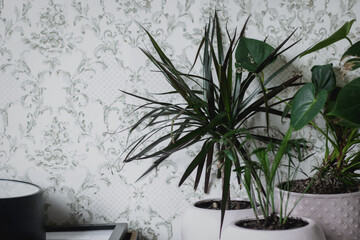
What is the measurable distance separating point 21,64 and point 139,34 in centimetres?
57

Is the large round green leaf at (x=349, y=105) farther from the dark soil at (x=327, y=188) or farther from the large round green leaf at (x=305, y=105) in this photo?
the dark soil at (x=327, y=188)

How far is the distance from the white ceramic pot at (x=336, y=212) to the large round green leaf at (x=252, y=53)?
0.54 metres

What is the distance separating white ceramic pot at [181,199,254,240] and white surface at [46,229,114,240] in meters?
0.39

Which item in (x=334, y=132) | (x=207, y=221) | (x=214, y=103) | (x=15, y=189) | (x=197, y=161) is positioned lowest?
(x=207, y=221)

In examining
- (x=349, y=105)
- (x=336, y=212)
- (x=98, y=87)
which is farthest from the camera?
(x=98, y=87)

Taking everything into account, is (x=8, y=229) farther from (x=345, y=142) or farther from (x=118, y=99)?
(x=345, y=142)

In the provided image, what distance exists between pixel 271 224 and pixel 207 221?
11.6 inches

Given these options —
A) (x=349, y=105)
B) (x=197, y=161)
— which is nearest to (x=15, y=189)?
(x=197, y=161)

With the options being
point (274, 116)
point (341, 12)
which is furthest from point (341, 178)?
point (341, 12)

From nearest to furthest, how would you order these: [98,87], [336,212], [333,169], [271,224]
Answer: [271,224] < [336,212] < [333,169] < [98,87]

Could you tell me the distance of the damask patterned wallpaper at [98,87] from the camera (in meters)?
1.93

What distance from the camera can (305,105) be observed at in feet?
4.52

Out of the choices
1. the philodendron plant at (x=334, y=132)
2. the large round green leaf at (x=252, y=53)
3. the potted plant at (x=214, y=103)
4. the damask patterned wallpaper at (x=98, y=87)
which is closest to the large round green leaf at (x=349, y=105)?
the philodendron plant at (x=334, y=132)

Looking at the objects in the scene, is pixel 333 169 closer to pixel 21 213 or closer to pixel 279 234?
pixel 279 234
